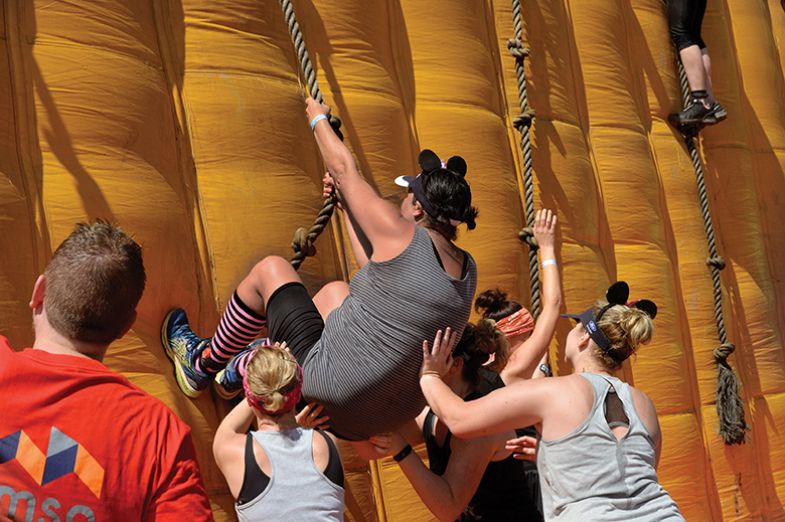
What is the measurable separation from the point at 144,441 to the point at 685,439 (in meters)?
3.02

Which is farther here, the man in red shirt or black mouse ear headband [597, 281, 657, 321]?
black mouse ear headband [597, 281, 657, 321]

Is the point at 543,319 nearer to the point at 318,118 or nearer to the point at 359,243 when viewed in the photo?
the point at 359,243

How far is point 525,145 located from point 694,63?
1.33 m

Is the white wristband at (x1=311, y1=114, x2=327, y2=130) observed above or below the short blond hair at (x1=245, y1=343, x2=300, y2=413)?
above

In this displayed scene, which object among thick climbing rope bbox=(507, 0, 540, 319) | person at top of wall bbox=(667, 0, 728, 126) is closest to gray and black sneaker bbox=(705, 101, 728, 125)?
person at top of wall bbox=(667, 0, 728, 126)

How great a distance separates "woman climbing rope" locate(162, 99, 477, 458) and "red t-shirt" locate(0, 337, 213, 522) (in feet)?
2.58

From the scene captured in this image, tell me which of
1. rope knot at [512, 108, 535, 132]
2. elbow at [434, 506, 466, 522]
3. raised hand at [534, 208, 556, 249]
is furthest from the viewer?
rope knot at [512, 108, 535, 132]

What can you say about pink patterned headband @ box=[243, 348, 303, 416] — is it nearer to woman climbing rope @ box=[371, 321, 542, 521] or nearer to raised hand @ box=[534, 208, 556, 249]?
woman climbing rope @ box=[371, 321, 542, 521]

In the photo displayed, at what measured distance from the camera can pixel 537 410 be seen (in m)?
1.99

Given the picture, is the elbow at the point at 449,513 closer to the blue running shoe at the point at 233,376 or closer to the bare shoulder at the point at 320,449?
the bare shoulder at the point at 320,449

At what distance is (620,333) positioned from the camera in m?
2.21

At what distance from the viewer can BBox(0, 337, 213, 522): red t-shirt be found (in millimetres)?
1334

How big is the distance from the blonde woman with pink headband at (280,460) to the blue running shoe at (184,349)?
0.45m

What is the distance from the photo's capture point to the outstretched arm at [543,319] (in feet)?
8.60
